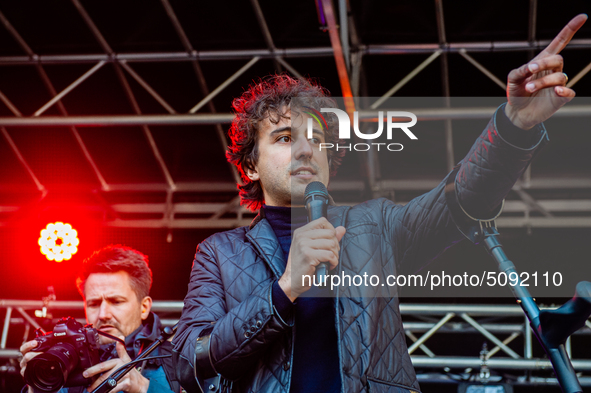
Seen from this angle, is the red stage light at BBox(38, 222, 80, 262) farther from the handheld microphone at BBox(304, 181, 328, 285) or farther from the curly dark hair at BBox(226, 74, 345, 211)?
the handheld microphone at BBox(304, 181, 328, 285)

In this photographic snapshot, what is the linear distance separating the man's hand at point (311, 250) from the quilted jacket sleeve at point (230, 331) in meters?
0.10

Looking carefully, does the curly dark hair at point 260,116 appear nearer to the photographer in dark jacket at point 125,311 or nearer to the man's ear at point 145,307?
the photographer in dark jacket at point 125,311

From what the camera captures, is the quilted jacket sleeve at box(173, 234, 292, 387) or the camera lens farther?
the camera lens

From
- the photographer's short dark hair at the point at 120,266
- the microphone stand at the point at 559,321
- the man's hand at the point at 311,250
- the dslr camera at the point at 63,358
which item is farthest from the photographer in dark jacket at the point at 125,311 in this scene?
the microphone stand at the point at 559,321

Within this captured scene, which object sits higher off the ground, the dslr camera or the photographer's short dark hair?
the photographer's short dark hair

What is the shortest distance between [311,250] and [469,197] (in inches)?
15.9

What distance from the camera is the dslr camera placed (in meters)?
2.04

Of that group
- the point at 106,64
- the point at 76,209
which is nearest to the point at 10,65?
the point at 106,64

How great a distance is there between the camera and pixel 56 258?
443 cm

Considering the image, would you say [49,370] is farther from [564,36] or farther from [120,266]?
[564,36]

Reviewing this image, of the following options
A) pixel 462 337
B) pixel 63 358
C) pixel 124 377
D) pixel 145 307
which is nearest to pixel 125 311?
pixel 145 307

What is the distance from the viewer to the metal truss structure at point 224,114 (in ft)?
13.7

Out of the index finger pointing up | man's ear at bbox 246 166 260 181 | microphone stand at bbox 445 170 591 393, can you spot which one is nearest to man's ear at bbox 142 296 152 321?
man's ear at bbox 246 166 260 181

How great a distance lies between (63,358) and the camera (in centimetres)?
208
